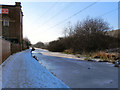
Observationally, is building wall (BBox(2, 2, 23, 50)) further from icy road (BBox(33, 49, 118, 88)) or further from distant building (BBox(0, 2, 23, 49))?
icy road (BBox(33, 49, 118, 88))

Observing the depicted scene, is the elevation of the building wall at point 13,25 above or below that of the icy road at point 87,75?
above

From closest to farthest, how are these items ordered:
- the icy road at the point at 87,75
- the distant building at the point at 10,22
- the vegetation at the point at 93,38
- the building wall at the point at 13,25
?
the icy road at the point at 87,75 < the vegetation at the point at 93,38 < the distant building at the point at 10,22 < the building wall at the point at 13,25

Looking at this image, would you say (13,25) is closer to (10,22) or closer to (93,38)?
(10,22)

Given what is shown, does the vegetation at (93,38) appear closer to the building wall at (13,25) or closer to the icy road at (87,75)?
the icy road at (87,75)

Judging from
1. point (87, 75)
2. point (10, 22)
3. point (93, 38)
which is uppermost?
point (10, 22)

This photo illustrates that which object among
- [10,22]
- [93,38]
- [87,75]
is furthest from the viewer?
[10,22]

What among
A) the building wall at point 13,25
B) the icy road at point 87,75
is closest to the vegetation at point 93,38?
the icy road at point 87,75

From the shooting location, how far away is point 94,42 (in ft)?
55.7

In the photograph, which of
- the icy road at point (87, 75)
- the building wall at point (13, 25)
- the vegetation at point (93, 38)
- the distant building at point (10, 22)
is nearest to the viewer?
the icy road at point (87, 75)

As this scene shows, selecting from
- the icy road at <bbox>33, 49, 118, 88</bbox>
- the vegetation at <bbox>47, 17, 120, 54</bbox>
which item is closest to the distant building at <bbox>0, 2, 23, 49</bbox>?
the vegetation at <bbox>47, 17, 120, 54</bbox>

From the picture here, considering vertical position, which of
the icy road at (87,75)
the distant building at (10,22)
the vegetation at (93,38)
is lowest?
the icy road at (87,75)

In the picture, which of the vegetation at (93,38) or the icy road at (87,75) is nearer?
the icy road at (87,75)

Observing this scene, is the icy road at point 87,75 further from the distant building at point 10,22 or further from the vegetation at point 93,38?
the distant building at point 10,22

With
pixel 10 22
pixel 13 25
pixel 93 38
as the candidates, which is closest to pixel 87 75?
pixel 93 38
